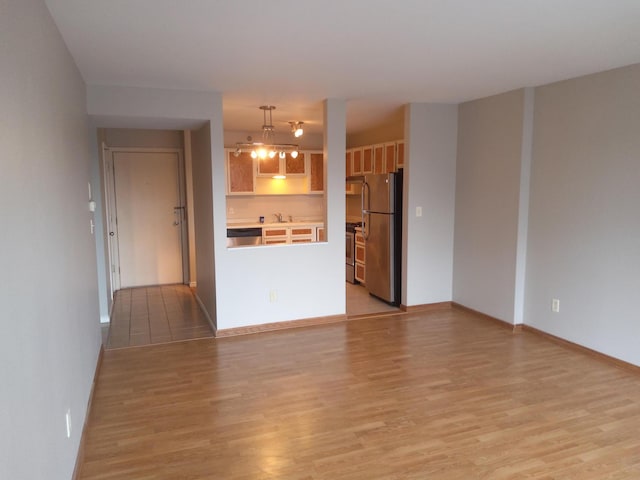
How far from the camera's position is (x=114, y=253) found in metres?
6.51

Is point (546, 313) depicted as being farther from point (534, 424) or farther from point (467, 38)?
point (467, 38)

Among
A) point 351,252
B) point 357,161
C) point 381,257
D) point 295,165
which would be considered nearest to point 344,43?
point 381,257

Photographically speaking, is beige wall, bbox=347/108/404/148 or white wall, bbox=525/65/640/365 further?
beige wall, bbox=347/108/404/148

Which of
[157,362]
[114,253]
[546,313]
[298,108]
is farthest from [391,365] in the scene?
[114,253]

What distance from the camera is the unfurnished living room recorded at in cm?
223

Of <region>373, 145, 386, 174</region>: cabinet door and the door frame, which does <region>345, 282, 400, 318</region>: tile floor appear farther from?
the door frame

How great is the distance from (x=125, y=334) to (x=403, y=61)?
374 centimetres

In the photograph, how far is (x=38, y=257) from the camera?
1.78m

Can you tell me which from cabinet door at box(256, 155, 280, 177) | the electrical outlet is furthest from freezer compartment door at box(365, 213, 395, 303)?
the electrical outlet

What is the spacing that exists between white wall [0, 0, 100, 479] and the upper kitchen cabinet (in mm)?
4786

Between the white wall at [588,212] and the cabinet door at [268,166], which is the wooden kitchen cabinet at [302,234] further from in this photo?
the white wall at [588,212]

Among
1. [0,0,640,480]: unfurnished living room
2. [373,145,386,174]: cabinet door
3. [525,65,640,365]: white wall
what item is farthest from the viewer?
[373,145,386,174]: cabinet door

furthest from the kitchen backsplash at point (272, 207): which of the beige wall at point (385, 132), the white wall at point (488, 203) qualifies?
the white wall at point (488, 203)

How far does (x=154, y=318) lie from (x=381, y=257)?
2854mm
